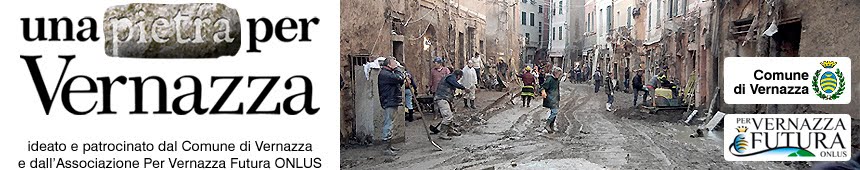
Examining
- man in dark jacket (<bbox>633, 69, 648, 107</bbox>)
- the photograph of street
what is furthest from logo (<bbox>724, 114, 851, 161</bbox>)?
man in dark jacket (<bbox>633, 69, 648, 107</bbox>)

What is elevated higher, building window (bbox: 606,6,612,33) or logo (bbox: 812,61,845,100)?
building window (bbox: 606,6,612,33)

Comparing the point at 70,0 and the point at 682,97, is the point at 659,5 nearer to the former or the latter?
the point at 682,97

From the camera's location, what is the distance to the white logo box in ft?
11.8

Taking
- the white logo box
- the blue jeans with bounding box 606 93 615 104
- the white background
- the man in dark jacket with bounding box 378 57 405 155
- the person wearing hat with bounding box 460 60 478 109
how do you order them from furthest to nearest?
the blue jeans with bounding box 606 93 615 104
the person wearing hat with bounding box 460 60 478 109
the man in dark jacket with bounding box 378 57 405 155
the white logo box
the white background

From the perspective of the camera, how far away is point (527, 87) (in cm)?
423

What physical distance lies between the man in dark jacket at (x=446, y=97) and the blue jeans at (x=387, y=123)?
20cm

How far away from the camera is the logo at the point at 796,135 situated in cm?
365

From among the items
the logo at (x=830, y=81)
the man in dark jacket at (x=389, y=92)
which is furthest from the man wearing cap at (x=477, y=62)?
the logo at (x=830, y=81)

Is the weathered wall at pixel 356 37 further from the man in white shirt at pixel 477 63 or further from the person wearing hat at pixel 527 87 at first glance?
the person wearing hat at pixel 527 87

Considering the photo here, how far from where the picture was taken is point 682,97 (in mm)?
4152

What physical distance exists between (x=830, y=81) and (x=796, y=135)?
246 millimetres

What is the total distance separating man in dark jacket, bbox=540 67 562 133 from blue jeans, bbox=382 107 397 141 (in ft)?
2.25

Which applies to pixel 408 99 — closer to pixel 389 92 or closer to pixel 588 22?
pixel 389 92

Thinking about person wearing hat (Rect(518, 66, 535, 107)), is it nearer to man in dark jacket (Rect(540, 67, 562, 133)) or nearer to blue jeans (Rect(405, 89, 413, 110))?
man in dark jacket (Rect(540, 67, 562, 133))
